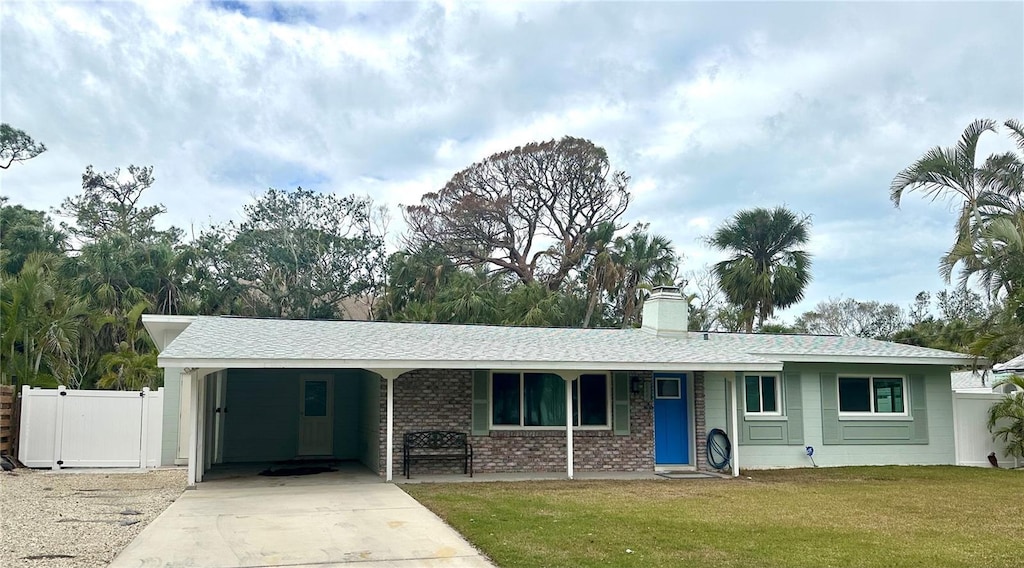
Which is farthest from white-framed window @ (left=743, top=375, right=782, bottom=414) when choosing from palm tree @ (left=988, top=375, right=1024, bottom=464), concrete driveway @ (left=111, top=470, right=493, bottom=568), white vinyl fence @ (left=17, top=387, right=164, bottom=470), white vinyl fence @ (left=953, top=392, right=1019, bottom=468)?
white vinyl fence @ (left=17, top=387, right=164, bottom=470)

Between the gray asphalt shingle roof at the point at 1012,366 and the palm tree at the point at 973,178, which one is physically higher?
the palm tree at the point at 973,178

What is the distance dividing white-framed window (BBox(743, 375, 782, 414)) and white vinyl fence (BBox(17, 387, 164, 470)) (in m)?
11.2

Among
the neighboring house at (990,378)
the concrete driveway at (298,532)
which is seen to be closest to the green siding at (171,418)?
the concrete driveway at (298,532)

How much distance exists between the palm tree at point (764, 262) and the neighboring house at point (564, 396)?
6.23m

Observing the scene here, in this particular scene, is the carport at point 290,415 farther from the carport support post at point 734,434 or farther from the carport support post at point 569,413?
the carport support post at point 734,434

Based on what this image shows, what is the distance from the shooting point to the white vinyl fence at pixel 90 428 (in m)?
14.5

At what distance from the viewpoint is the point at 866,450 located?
51.0 ft

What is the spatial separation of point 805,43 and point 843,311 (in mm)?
39448

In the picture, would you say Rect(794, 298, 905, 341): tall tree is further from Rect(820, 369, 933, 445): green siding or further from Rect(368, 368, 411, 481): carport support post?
Rect(368, 368, 411, 481): carport support post

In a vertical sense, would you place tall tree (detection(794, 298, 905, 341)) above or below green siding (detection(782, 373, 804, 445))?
above

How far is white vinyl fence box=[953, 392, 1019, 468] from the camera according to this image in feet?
52.5

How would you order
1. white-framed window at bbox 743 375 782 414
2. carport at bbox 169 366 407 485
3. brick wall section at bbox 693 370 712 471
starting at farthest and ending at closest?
carport at bbox 169 366 407 485 → white-framed window at bbox 743 375 782 414 → brick wall section at bbox 693 370 712 471

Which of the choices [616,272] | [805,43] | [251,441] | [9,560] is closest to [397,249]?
[616,272]

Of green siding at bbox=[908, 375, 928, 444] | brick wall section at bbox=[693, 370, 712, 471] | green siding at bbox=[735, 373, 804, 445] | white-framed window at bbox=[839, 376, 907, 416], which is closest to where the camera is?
brick wall section at bbox=[693, 370, 712, 471]
